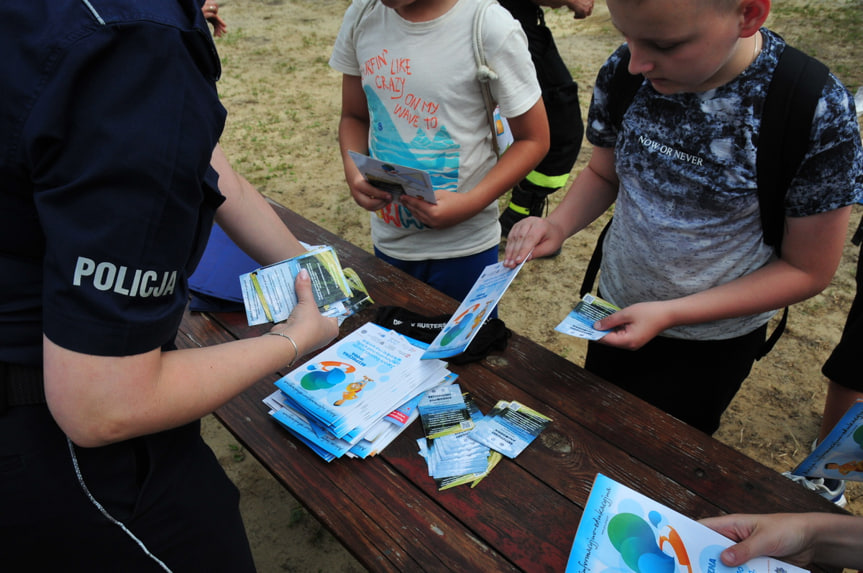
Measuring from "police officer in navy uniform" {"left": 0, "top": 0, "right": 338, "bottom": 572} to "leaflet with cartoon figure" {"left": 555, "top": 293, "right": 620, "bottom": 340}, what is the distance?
76 cm

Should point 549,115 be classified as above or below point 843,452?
above

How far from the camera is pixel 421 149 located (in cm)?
183

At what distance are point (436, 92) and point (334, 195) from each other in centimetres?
283

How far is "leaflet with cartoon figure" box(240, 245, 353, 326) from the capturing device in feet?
5.33

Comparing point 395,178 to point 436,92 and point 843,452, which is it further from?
point 843,452

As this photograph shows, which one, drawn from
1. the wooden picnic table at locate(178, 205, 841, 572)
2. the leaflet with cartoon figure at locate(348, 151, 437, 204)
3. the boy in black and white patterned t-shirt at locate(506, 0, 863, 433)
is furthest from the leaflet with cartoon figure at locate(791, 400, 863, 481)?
the leaflet with cartoon figure at locate(348, 151, 437, 204)

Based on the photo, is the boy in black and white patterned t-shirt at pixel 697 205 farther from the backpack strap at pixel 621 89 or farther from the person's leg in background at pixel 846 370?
the person's leg in background at pixel 846 370

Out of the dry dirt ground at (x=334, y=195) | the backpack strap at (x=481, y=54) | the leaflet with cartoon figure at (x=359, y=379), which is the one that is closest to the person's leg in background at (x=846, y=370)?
the dry dirt ground at (x=334, y=195)

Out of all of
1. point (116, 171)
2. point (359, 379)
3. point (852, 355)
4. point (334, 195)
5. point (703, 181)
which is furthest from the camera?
point (334, 195)

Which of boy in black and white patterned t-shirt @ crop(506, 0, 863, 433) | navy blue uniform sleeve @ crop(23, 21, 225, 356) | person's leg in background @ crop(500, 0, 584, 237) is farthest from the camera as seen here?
person's leg in background @ crop(500, 0, 584, 237)

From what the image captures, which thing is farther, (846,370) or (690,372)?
(846,370)

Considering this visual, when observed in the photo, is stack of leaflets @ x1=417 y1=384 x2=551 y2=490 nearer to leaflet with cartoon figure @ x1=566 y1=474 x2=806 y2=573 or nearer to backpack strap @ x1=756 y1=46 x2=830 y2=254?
leaflet with cartoon figure @ x1=566 y1=474 x2=806 y2=573


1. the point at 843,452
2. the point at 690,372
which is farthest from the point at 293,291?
the point at 843,452

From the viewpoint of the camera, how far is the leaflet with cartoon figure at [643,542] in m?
1.00
